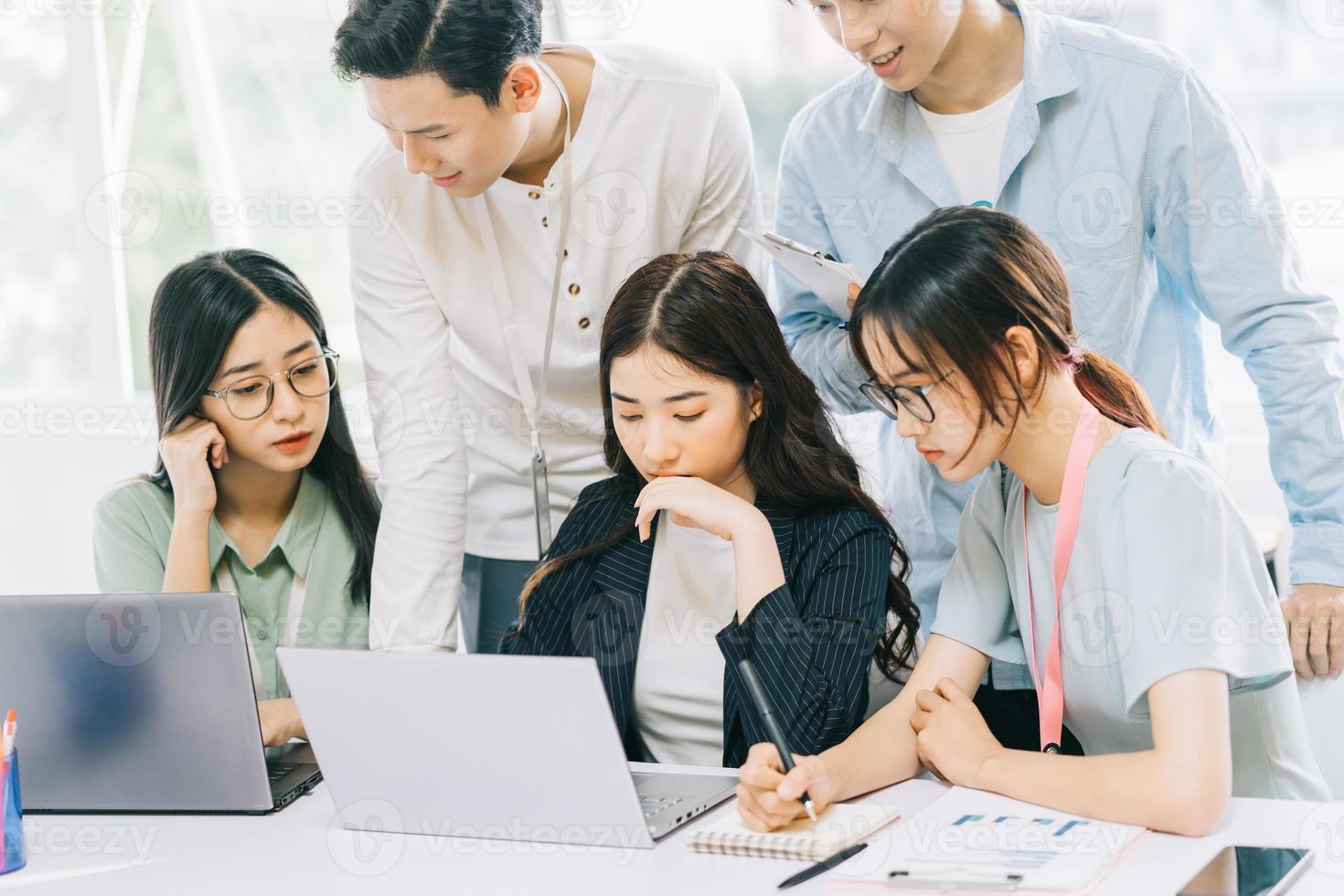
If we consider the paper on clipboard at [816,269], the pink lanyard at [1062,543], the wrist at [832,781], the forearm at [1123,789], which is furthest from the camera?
the paper on clipboard at [816,269]

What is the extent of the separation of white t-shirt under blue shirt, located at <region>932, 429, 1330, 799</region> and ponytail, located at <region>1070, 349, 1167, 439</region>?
0.17ft

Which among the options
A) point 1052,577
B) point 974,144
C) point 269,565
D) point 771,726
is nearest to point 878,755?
point 771,726

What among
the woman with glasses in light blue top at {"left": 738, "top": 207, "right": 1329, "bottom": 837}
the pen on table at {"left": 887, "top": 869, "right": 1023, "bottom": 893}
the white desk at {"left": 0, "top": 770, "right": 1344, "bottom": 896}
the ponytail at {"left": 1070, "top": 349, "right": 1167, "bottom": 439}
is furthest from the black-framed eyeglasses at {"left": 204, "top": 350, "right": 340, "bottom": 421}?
the pen on table at {"left": 887, "top": 869, "right": 1023, "bottom": 893}

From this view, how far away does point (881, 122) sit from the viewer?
1933mm

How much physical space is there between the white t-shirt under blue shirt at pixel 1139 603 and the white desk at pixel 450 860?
143 millimetres

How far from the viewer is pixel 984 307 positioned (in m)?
1.44

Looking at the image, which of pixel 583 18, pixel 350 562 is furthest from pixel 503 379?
pixel 583 18

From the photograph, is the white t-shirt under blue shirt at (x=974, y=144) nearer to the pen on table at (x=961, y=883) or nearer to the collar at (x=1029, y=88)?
the collar at (x=1029, y=88)

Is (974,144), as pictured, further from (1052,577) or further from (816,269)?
(1052,577)

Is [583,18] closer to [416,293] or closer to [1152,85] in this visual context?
[416,293]

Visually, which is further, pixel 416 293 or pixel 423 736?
pixel 416 293

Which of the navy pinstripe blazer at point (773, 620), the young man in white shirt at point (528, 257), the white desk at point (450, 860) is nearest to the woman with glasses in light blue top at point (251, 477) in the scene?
the young man in white shirt at point (528, 257)

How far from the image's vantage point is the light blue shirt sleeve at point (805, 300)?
79.4 inches

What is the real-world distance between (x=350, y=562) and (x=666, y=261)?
686 millimetres
